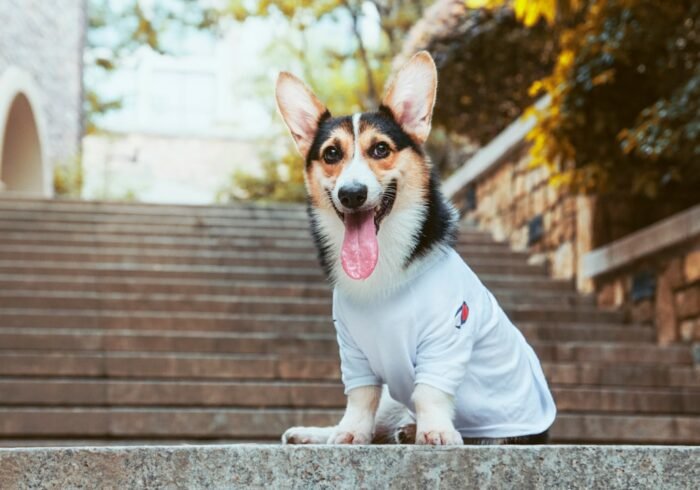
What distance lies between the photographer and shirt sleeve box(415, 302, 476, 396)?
7.39 feet

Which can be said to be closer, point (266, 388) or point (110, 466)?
point (110, 466)

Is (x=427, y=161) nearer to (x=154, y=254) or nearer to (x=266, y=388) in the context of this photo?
(x=266, y=388)

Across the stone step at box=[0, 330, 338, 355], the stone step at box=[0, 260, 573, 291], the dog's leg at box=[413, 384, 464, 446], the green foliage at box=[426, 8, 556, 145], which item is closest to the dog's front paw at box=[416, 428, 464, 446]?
the dog's leg at box=[413, 384, 464, 446]

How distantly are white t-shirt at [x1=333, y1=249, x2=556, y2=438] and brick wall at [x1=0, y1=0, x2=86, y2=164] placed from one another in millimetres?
10902

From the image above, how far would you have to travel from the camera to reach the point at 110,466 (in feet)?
6.40

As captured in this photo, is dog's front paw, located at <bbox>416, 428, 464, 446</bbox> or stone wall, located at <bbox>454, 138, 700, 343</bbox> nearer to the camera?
dog's front paw, located at <bbox>416, 428, 464, 446</bbox>

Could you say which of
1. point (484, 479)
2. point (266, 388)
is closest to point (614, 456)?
point (484, 479)

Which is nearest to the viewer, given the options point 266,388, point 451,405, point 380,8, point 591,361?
point 451,405

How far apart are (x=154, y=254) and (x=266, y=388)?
2.96m

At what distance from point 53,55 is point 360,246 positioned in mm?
14015

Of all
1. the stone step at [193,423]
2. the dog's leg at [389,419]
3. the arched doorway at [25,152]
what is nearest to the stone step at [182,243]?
the stone step at [193,423]

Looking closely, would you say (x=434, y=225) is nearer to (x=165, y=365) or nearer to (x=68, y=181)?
(x=165, y=365)

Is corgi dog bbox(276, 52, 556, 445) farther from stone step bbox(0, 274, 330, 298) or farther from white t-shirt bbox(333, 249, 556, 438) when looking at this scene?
stone step bbox(0, 274, 330, 298)

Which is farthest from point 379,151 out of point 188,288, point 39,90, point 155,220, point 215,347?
point 39,90
